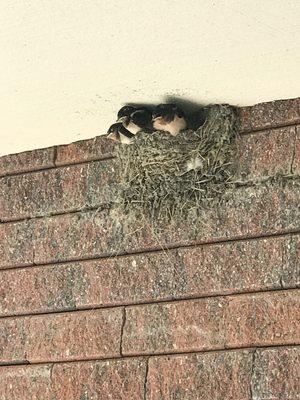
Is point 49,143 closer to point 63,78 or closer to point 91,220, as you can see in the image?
point 91,220

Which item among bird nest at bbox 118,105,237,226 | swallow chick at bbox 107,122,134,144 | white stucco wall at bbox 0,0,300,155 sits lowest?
bird nest at bbox 118,105,237,226

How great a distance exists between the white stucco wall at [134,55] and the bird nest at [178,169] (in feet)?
0.52

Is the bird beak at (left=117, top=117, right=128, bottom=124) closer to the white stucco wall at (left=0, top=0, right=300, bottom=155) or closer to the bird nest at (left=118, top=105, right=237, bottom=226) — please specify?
the white stucco wall at (left=0, top=0, right=300, bottom=155)

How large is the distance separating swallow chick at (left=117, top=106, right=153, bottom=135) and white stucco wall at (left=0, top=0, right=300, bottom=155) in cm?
5

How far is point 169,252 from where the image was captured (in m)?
5.71

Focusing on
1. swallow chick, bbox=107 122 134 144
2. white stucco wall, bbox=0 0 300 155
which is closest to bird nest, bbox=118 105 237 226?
swallow chick, bbox=107 122 134 144

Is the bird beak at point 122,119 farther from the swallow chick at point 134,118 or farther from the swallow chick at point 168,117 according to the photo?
the swallow chick at point 168,117

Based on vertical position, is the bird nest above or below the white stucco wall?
below

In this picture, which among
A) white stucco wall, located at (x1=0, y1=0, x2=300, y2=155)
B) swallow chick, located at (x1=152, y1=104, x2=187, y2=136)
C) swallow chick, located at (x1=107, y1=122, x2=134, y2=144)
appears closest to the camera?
white stucco wall, located at (x1=0, y1=0, x2=300, y2=155)

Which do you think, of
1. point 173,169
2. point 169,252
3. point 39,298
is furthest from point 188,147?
point 39,298

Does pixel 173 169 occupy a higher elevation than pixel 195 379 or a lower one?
higher

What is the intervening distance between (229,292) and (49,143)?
1.33 metres

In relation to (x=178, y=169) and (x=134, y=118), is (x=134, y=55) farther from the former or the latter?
(x=178, y=169)

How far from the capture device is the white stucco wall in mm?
4773
